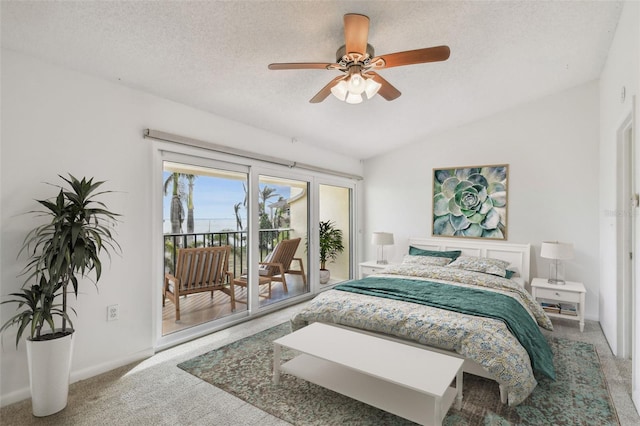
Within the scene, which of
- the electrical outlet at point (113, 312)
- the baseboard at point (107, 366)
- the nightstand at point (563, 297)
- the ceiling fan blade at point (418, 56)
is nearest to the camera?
the ceiling fan blade at point (418, 56)

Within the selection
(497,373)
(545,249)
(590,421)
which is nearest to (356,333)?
(497,373)

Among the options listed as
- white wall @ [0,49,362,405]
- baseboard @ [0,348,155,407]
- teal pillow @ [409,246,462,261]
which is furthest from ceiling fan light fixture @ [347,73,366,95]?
teal pillow @ [409,246,462,261]

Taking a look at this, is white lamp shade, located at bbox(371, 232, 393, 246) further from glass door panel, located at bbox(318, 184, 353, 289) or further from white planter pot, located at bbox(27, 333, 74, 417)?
white planter pot, located at bbox(27, 333, 74, 417)

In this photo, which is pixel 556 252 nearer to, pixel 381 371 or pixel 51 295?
pixel 381 371

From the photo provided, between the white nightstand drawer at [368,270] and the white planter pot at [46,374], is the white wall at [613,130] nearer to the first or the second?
the white nightstand drawer at [368,270]

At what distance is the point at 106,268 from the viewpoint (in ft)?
8.82

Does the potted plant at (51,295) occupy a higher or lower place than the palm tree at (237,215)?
lower

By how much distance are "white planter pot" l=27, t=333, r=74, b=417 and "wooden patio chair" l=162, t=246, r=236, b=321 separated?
1185 mm

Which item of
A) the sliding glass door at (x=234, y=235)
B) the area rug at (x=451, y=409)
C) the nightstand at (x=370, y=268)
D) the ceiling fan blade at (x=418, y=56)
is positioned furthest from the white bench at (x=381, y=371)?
the nightstand at (x=370, y=268)

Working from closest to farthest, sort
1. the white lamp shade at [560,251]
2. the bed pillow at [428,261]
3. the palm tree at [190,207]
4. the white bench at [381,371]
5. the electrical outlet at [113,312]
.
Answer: the white bench at [381,371]
the electrical outlet at [113,312]
the palm tree at [190,207]
the white lamp shade at [560,251]
the bed pillow at [428,261]

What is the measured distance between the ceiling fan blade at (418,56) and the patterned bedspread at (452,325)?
178 cm

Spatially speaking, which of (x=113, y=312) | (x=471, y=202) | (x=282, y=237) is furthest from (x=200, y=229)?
(x=471, y=202)

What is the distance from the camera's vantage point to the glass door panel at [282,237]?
166 inches

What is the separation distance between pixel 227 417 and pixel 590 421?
7.29 ft
